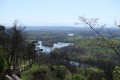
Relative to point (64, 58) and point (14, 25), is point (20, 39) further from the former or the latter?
point (64, 58)

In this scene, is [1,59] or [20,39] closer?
Result: [1,59]

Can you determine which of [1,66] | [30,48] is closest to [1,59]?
[1,66]

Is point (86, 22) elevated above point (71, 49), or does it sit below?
above

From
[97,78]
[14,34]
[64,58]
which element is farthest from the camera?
[64,58]

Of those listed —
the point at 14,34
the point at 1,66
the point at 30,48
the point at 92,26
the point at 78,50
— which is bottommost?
the point at 78,50

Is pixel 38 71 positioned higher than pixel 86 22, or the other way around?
pixel 86 22

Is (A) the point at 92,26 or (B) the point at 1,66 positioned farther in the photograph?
(B) the point at 1,66

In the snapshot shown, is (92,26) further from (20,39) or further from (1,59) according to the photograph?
(20,39)

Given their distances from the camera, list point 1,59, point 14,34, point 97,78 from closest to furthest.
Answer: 1. point 1,59
2. point 14,34
3. point 97,78

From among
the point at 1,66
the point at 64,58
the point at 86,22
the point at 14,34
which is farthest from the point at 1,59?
the point at 64,58
